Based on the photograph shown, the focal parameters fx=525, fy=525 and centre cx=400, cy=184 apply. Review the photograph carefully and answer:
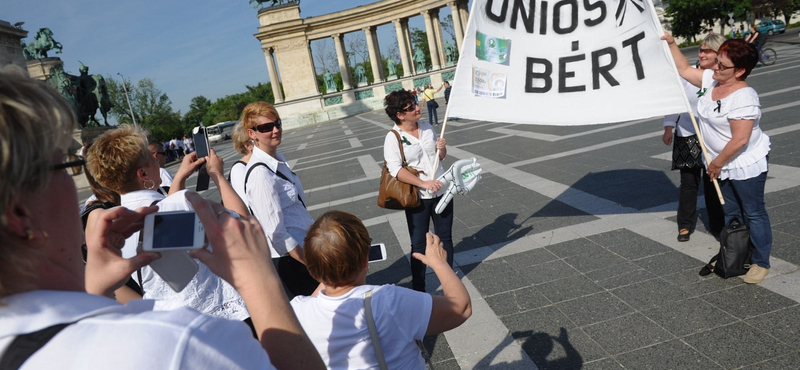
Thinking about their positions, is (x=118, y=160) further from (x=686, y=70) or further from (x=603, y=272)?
(x=686, y=70)

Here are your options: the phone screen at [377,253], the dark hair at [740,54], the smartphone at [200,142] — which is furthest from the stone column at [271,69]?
the phone screen at [377,253]

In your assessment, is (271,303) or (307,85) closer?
(271,303)

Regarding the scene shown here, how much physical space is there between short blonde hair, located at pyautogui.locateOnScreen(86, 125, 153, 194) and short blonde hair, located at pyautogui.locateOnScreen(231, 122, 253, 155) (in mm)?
1127

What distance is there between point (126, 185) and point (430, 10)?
150 ft

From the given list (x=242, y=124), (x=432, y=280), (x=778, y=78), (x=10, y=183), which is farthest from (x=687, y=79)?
(x=778, y=78)

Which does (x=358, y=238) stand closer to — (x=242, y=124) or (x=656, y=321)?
(x=242, y=124)

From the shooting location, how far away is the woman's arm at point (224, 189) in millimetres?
2752

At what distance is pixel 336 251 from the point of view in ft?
6.29

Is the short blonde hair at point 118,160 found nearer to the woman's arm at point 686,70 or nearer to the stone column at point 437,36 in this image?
the woman's arm at point 686,70

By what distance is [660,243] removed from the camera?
15.6 ft

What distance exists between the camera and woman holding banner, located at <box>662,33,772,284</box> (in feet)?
12.0

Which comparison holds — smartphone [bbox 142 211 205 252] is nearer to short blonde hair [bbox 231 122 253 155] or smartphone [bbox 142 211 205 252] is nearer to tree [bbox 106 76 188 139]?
short blonde hair [bbox 231 122 253 155]

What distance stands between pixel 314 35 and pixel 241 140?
45.0 meters

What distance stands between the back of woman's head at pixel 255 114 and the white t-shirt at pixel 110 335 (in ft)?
8.93
